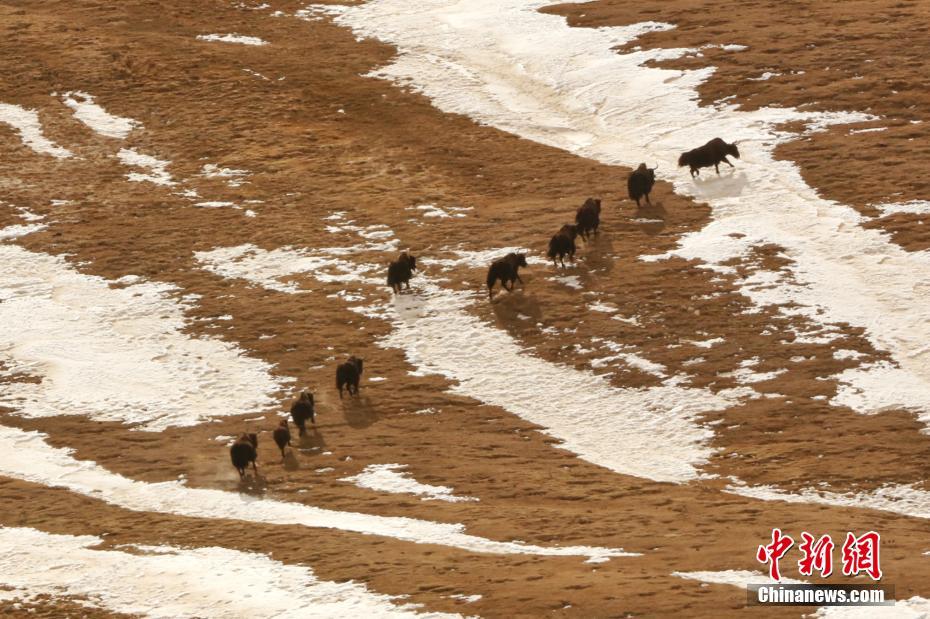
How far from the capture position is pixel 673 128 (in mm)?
52594

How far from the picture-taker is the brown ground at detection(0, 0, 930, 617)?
2564 centimetres

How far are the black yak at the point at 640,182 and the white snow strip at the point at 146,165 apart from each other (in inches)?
798

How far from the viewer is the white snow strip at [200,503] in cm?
2639

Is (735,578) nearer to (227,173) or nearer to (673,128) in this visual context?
(673,128)

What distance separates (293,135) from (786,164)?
2253cm

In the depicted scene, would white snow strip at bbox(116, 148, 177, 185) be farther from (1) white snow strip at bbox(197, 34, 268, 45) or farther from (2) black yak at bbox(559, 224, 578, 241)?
(2) black yak at bbox(559, 224, 578, 241)

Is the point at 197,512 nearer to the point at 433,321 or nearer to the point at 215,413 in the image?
the point at 215,413

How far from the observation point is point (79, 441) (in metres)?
34.8

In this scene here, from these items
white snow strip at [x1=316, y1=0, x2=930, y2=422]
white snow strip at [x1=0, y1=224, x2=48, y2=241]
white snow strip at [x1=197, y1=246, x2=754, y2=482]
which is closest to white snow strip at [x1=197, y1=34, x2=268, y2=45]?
white snow strip at [x1=316, y1=0, x2=930, y2=422]

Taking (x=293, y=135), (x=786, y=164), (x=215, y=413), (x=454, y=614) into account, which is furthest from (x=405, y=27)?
(x=454, y=614)

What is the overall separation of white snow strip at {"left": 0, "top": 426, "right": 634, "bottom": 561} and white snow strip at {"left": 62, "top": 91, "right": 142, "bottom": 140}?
2671 centimetres

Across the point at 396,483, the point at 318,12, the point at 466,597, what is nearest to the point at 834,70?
the point at 318,12

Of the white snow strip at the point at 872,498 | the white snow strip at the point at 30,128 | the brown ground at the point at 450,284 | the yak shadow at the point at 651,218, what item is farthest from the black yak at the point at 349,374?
the white snow strip at the point at 30,128

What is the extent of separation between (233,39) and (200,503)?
4357cm
